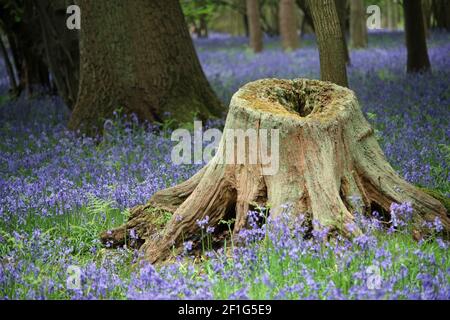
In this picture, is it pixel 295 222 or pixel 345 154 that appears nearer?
pixel 295 222

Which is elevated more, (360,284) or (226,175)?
(226,175)

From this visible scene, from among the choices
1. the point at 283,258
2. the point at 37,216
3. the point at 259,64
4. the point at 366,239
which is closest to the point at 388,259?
the point at 366,239

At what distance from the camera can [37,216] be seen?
623 cm

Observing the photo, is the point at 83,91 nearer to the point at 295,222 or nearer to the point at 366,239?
the point at 295,222

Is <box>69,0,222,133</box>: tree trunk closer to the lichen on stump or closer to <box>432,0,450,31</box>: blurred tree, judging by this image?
the lichen on stump

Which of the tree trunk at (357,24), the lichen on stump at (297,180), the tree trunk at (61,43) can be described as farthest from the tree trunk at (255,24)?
the lichen on stump at (297,180)

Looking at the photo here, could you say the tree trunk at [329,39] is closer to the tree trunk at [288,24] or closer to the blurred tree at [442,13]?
the tree trunk at [288,24]

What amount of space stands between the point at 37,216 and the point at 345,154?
275 centimetres

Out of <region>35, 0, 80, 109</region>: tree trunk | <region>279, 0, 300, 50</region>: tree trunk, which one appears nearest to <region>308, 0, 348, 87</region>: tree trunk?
<region>35, 0, 80, 109</region>: tree trunk

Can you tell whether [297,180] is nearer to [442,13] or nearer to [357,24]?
[357,24]

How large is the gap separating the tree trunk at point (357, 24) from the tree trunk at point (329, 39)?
42.9 ft

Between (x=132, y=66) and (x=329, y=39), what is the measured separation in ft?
→ 10.5

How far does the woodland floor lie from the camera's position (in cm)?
421

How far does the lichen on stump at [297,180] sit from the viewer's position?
199 inches
